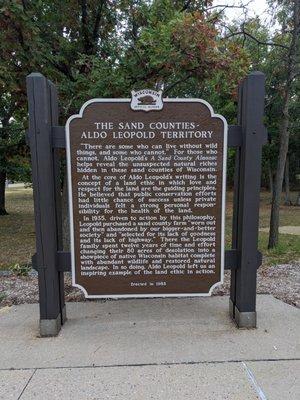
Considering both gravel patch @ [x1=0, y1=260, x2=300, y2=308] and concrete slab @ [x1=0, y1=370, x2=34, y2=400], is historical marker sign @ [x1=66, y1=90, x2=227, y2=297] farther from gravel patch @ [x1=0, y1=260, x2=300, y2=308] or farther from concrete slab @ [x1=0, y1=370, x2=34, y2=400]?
gravel patch @ [x1=0, y1=260, x2=300, y2=308]

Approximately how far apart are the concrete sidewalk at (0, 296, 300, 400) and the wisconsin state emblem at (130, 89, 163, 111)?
2023 mm

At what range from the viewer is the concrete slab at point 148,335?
325cm

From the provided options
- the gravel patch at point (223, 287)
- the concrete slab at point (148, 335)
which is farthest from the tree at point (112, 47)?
the concrete slab at point (148, 335)

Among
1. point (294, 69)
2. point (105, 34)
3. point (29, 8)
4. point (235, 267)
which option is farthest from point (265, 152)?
point (235, 267)

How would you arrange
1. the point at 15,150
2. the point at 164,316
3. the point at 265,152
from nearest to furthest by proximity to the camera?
the point at 164,316, the point at 15,150, the point at 265,152

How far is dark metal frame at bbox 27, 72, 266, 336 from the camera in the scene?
351 cm

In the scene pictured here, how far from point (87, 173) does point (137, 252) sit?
85 centimetres

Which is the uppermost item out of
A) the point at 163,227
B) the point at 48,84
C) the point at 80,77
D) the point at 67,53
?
the point at 67,53

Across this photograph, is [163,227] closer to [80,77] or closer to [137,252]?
[137,252]

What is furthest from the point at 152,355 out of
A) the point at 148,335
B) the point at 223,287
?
the point at 223,287

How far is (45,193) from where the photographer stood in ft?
11.7

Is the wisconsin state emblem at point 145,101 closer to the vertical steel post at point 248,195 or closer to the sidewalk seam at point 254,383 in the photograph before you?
the vertical steel post at point 248,195

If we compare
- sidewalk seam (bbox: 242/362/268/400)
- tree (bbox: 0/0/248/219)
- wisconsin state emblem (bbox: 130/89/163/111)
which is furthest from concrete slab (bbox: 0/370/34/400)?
tree (bbox: 0/0/248/219)

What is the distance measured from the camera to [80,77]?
20.5 feet
